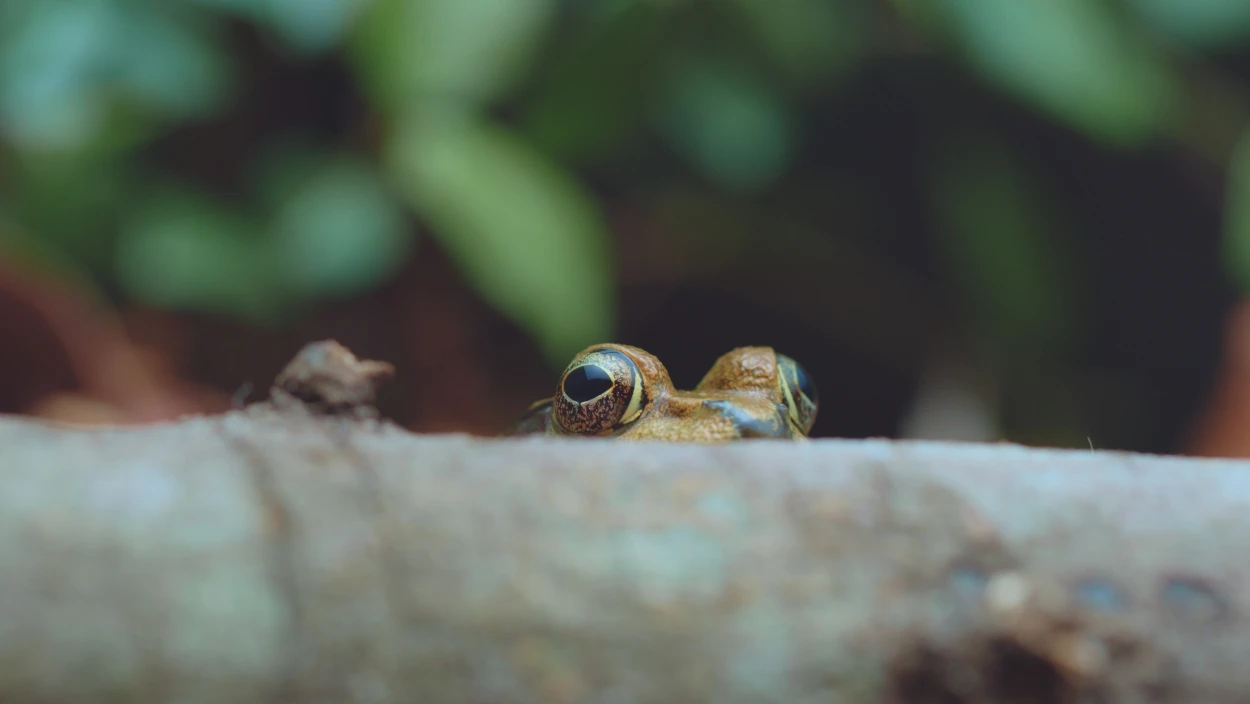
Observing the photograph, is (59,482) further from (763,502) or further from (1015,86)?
(1015,86)

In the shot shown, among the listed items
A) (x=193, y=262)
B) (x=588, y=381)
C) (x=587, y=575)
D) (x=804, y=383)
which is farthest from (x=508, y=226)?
(x=587, y=575)

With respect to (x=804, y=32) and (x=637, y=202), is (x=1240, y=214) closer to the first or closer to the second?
(x=804, y=32)

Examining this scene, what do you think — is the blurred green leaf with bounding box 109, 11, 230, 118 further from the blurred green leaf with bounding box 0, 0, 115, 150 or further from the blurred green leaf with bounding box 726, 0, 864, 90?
the blurred green leaf with bounding box 726, 0, 864, 90

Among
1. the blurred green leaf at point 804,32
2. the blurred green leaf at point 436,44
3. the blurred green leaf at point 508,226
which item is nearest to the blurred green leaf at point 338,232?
the blurred green leaf at point 508,226

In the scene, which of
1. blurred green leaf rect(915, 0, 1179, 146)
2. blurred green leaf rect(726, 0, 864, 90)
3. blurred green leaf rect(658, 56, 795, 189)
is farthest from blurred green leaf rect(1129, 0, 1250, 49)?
blurred green leaf rect(658, 56, 795, 189)

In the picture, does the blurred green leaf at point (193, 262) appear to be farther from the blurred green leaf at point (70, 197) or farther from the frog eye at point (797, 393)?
the frog eye at point (797, 393)

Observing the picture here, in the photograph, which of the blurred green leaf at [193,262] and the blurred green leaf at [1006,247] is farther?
the blurred green leaf at [1006,247]
